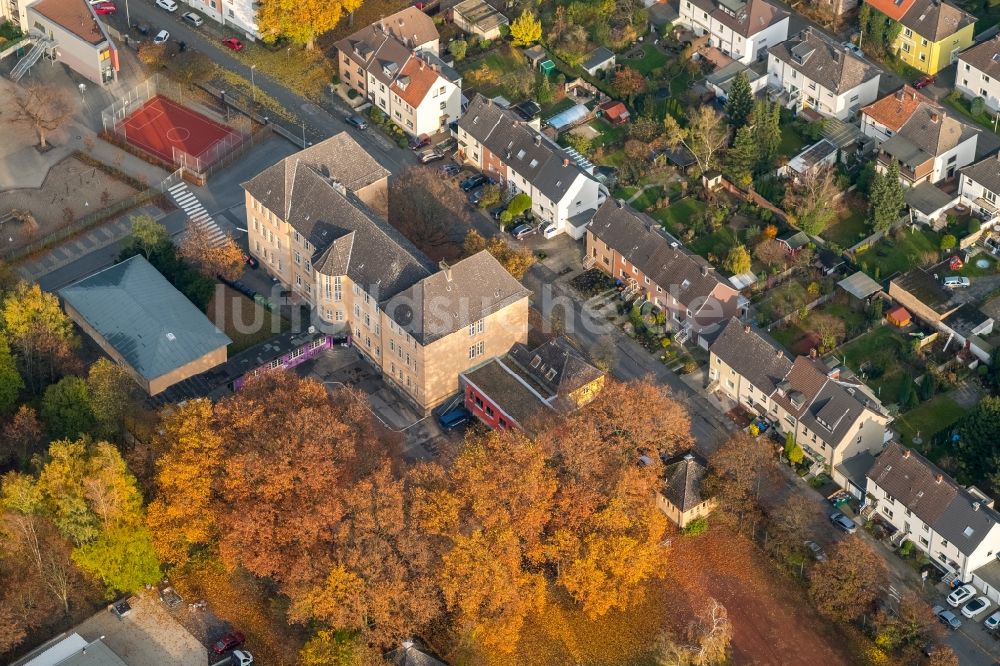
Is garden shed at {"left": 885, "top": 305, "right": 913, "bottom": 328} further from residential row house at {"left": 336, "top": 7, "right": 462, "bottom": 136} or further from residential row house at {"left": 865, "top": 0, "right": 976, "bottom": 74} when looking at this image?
residential row house at {"left": 336, "top": 7, "right": 462, "bottom": 136}

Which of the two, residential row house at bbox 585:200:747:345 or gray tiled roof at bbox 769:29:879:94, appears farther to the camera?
gray tiled roof at bbox 769:29:879:94

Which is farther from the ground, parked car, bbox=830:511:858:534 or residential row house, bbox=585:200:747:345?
residential row house, bbox=585:200:747:345

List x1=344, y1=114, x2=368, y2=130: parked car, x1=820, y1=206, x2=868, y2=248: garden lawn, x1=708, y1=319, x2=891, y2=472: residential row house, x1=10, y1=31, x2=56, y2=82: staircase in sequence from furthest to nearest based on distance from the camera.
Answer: x1=10, y1=31, x2=56, y2=82: staircase, x1=344, y1=114, x2=368, y2=130: parked car, x1=820, y1=206, x2=868, y2=248: garden lawn, x1=708, y1=319, x2=891, y2=472: residential row house

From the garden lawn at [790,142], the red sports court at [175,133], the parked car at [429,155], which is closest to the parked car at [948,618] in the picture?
the garden lawn at [790,142]

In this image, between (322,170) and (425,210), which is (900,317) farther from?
(322,170)

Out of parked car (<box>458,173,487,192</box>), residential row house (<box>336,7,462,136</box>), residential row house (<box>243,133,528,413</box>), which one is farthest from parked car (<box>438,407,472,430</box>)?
residential row house (<box>336,7,462,136</box>)

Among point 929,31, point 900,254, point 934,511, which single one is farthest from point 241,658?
point 929,31
